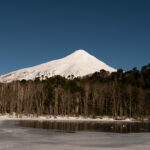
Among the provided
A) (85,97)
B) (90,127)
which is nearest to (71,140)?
(90,127)

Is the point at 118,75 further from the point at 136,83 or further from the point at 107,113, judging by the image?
the point at 107,113

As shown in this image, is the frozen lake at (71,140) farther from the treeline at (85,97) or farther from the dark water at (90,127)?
the treeline at (85,97)

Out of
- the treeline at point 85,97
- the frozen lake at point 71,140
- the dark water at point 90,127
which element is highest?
the treeline at point 85,97

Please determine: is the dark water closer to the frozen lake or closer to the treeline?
the frozen lake

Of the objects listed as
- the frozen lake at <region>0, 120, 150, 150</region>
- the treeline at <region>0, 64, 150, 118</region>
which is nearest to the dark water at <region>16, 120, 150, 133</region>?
the frozen lake at <region>0, 120, 150, 150</region>

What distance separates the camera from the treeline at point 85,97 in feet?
213

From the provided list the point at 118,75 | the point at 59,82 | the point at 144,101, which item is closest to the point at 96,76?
the point at 118,75

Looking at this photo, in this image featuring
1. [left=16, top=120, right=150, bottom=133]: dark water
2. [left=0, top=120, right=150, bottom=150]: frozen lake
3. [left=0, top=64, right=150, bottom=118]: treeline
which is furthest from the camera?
[left=0, top=64, right=150, bottom=118]: treeline

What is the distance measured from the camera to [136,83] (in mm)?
72438

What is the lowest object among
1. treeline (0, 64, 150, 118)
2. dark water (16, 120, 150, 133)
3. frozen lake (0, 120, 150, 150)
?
dark water (16, 120, 150, 133)

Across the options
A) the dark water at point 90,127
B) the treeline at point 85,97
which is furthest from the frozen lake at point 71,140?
the treeline at point 85,97

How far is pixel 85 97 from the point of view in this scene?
228ft

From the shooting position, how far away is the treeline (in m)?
65.1

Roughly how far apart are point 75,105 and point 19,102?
1771cm
